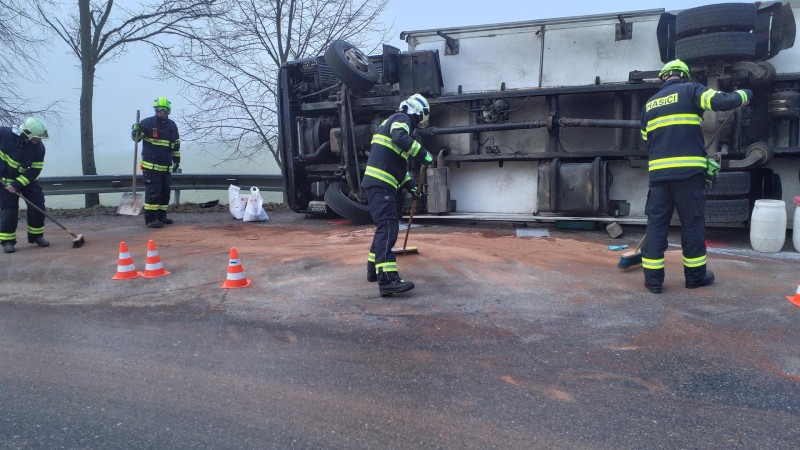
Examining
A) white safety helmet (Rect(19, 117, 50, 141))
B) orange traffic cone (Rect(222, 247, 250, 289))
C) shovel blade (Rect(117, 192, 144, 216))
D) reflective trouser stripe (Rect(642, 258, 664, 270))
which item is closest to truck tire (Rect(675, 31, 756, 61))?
reflective trouser stripe (Rect(642, 258, 664, 270))

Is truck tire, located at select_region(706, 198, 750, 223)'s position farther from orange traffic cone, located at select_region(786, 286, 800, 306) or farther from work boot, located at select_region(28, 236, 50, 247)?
work boot, located at select_region(28, 236, 50, 247)

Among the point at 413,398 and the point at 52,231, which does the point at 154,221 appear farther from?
the point at 413,398

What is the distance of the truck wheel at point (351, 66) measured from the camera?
24.9 feet

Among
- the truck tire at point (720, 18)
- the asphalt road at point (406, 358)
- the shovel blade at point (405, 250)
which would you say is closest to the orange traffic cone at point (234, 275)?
the asphalt road at point (406, 358)

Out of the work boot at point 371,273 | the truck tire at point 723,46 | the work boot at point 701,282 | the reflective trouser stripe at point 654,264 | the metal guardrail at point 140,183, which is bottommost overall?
the work boot at point 701,282

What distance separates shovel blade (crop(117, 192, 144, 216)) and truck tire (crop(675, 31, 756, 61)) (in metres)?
8.49

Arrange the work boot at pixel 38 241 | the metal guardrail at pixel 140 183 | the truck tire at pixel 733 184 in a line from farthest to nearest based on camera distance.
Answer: the metal guardrail at pixel 140 183 → the work boot at pixel 38 241 → the truck tire at pixel 733 184

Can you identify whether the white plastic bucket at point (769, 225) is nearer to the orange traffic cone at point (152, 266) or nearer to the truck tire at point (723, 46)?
the truck tire at point (723, 46)

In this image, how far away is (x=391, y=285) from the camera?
174 inches

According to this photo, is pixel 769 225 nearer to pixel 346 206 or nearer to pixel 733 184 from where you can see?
pixel 733 184

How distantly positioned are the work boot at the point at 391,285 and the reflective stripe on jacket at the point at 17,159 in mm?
5076

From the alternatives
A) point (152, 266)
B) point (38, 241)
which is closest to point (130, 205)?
point (38, 241)

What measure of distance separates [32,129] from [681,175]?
709 cm

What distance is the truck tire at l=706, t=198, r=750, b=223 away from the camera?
613cm
